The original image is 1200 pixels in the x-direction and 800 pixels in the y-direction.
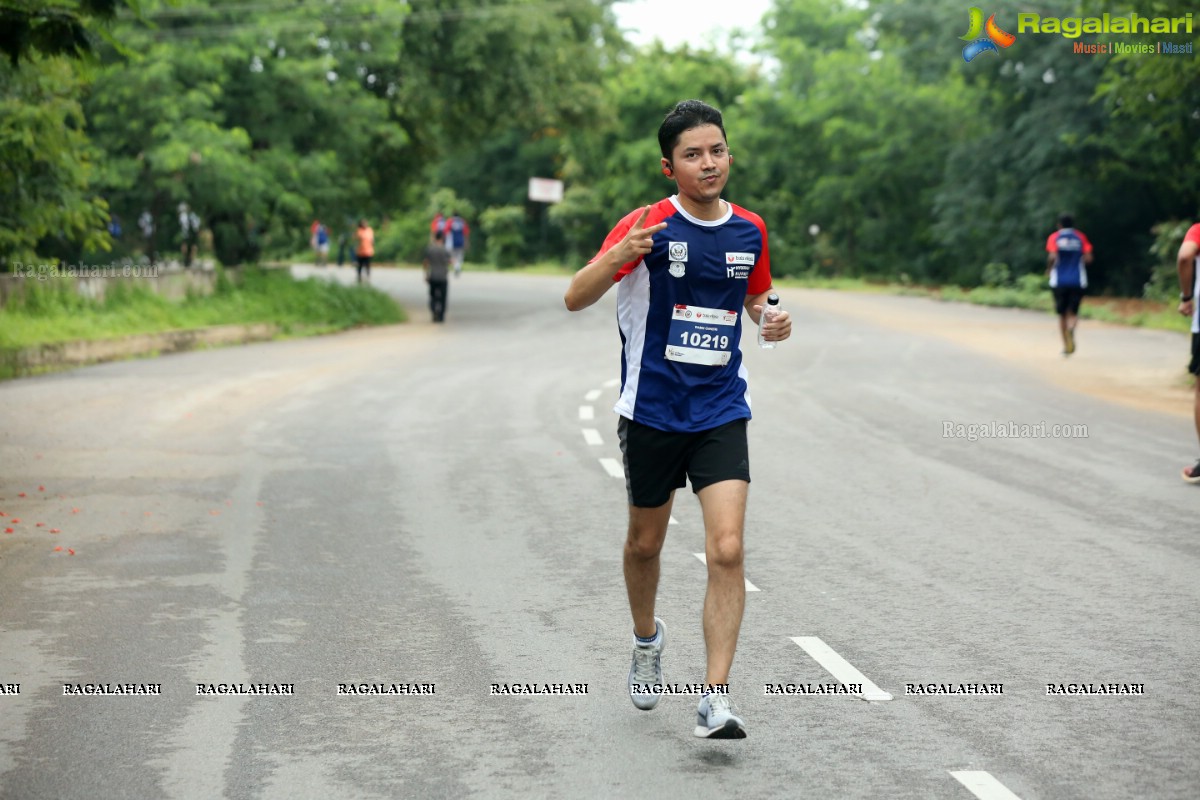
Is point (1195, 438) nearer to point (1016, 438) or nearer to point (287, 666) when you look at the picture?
point (1016, 438)

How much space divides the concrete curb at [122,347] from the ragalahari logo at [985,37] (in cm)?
2169

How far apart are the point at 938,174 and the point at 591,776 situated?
52.6 m

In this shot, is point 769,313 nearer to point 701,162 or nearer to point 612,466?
point 701,162

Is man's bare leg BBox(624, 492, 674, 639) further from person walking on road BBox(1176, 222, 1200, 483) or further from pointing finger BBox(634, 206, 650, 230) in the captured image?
person walking on road BBox(1176, 222, 1200, 483)

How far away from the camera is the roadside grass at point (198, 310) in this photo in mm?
22297

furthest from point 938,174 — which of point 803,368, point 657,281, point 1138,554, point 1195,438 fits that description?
point 657,281

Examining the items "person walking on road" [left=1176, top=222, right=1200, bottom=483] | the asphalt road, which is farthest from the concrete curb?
"person walking on road" [left=1176, top=222, right=1200, bottom=483]

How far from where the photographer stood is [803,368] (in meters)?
21.4

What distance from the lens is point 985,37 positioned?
138 ft

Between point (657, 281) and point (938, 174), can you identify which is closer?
point (657, 281)

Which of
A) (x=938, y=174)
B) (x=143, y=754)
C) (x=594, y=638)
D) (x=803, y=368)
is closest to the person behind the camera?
(x=143, y=754)

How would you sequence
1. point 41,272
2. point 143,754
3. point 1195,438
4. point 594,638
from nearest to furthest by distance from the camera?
point 143,754
point 594,638
point 1195,438
point 41,272

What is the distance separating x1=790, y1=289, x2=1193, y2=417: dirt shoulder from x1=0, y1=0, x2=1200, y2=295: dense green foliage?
318 centimetres

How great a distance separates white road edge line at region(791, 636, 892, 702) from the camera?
234 inches
